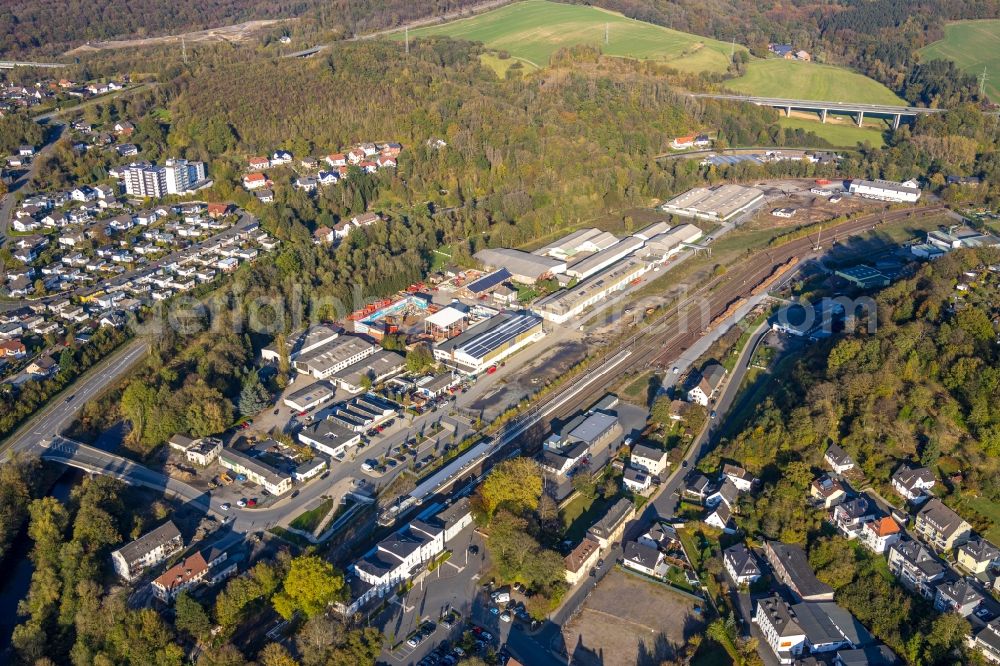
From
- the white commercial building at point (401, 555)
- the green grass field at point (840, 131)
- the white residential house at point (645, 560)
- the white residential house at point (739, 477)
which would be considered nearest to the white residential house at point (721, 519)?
the white residential house at point (739, 477)

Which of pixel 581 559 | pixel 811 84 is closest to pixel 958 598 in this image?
pixel 581 559

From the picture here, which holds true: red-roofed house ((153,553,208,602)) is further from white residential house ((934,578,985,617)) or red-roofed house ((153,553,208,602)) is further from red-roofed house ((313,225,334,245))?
red-roofed house ((313,225,334,245))

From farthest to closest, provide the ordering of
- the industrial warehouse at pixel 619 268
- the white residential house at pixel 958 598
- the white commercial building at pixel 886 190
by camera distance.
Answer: the white commercial building at pixel 886 190 < the industrial warehouse at pixel 619 268 < the white residential house at pixel 958 598

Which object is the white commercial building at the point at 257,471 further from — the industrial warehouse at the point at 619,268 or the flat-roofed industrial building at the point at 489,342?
the industrial warehouse at the point at 619,268

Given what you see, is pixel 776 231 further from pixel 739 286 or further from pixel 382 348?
pixel 382 348

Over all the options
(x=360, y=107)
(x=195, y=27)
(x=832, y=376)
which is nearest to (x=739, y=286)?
(x=832, y=376)

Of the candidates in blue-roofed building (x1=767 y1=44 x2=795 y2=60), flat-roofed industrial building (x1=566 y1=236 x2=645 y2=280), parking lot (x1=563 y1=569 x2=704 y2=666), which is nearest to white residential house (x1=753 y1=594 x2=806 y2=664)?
parking lot (x1=563 y1=569 x2=704 y2=666)

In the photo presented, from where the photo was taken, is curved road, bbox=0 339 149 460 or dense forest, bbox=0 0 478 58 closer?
curved road, bbox=0 339 149 460
